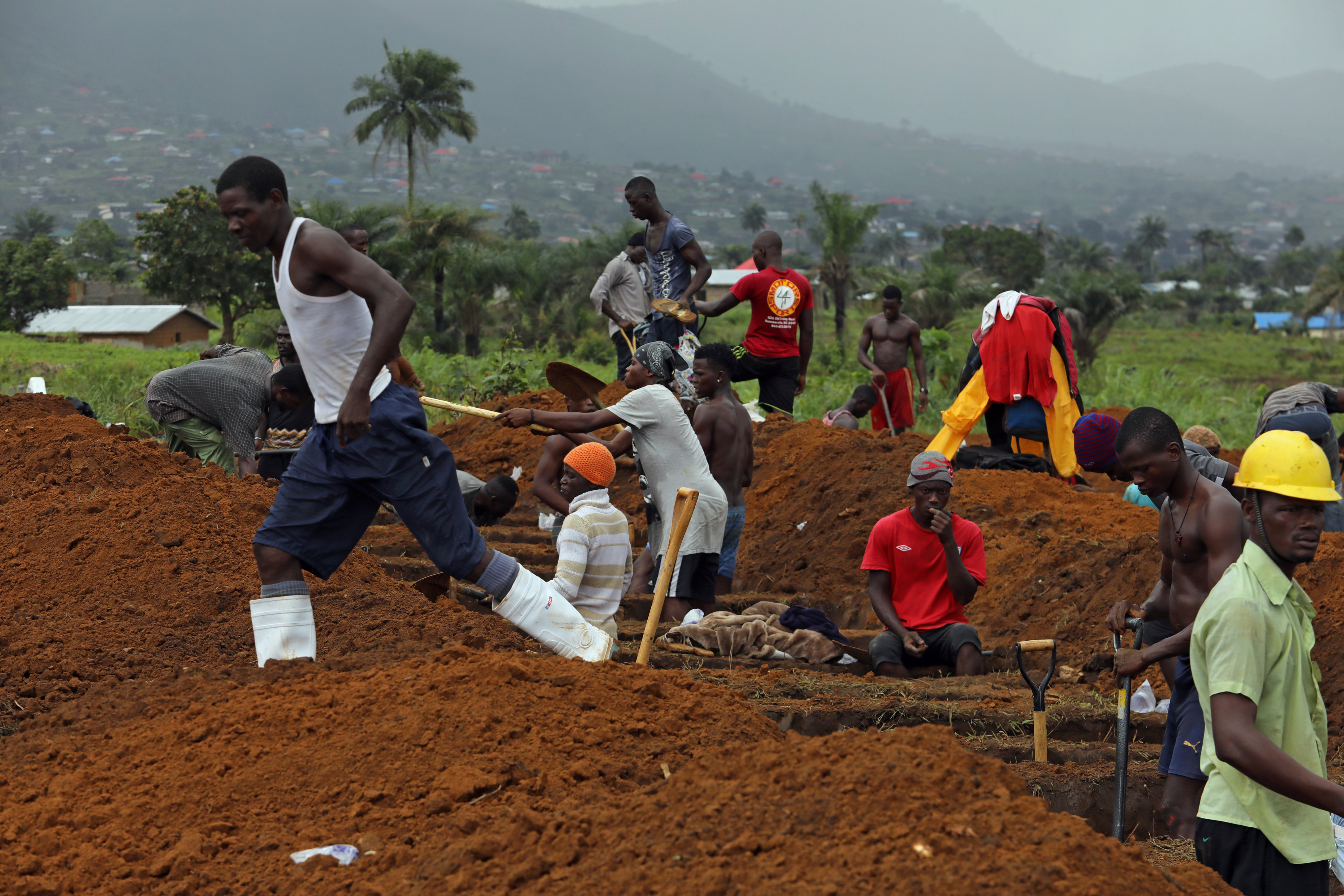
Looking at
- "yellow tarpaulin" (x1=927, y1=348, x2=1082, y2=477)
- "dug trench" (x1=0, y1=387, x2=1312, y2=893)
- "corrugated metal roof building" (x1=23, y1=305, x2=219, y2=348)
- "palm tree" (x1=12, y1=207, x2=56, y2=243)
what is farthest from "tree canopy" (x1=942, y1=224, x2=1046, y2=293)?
"palm tree" (x1=12, y1=207, x2=56, y2=243)

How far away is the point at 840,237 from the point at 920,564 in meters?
35.2

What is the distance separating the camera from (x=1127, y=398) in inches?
771

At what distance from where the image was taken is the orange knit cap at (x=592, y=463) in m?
5.70

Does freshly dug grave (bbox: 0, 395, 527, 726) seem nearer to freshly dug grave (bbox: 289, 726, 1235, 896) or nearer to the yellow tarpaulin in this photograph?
freshly dug grave (bbox: 289, 726, 1235, 896)

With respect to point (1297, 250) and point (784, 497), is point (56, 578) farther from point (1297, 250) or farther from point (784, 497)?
point (1297, 250)

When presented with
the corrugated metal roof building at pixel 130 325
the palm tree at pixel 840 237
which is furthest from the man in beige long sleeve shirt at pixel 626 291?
the corrugated metal roof building at pixel 130 325

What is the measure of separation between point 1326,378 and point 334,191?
17455 centimetres

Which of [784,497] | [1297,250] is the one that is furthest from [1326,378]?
[1297,250]

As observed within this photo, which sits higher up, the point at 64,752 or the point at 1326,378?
the point at 64,752

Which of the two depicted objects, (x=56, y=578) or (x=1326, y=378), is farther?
(x=1326, y=378)

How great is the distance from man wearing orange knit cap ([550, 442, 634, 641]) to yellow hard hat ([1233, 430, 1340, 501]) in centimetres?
330

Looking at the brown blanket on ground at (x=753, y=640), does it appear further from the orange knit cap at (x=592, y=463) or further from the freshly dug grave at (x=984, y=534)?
the freshly dug grave at (x=984, y=534)

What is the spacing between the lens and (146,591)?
18.0 ft

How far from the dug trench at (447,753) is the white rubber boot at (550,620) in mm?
231
